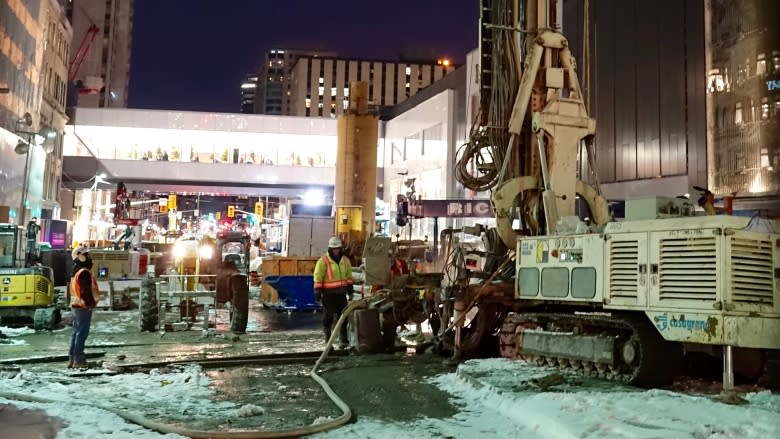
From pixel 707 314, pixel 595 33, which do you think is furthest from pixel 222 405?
pixel 595 33

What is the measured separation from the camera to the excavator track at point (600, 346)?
8391 mm

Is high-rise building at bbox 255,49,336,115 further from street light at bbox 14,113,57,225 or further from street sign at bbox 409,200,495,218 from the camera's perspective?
street sign at bbox 409,200,495,218

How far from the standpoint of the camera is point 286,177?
50938 millimetres

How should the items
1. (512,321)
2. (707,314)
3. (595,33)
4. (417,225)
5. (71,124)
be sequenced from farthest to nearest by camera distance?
1. (71,124)
2. (417,225)
3. (595,33)
4. (512,321)
5. (707,314)

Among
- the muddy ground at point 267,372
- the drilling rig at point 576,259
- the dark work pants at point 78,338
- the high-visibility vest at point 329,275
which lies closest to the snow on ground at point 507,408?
the muddy ground at point 267,372

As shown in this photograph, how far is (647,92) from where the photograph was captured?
78.6 feet

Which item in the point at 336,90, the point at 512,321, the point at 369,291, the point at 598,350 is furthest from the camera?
the point at 336,90

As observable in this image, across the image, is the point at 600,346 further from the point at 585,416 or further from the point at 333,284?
the point at 333,284

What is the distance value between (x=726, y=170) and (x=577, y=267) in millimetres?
13536

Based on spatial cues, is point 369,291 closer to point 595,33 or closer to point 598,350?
point 598,350

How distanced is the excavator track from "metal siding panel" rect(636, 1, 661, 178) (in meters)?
15.7

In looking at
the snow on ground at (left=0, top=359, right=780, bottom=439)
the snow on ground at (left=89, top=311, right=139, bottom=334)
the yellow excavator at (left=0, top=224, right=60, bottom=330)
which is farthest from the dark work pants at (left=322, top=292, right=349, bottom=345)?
the yellow excavator at (left=0, top=224, right=60, bottom=330)

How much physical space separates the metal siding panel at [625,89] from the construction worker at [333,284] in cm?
1567

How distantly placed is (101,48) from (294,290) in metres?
81.5
